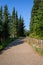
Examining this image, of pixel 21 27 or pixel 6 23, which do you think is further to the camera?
pixel 21 27

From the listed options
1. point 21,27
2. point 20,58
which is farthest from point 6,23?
point 20,58

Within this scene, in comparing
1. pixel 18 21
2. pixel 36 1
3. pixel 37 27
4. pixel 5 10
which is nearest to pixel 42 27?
pixel 37 27

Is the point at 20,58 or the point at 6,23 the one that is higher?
the point at 20,58

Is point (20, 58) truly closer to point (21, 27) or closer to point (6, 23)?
point (6, 23)

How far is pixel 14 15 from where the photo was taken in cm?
9188

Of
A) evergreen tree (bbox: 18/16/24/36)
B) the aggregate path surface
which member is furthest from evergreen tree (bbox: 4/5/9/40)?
the aggregate path surface

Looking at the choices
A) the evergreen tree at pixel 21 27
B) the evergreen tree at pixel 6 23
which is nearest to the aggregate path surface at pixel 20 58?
the evergreen tree at pixel 6 23

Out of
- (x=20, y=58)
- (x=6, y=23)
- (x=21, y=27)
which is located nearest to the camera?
(x=20, y=58)

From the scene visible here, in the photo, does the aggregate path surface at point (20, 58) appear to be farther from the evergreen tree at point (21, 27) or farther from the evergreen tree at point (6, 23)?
the evergreen tree at point (21, 27)

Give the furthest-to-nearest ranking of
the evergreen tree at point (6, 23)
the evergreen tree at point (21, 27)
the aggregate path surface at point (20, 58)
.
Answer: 1. the evergreen tree at point (21, 27)
2. the evergreen tree at point (6, 23)
3. the aggregate path surface at point (20, 58)

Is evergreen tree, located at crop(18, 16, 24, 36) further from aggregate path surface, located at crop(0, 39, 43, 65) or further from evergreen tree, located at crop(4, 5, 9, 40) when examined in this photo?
aggregate path surface, located at crop(0, 39, 43, 65)

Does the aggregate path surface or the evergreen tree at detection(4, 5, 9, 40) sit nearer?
the aggregate path surface

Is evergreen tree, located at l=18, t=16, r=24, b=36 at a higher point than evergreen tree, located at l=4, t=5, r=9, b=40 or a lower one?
lower

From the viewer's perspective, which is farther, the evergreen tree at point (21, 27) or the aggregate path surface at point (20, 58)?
the evergreen tree at point (21, 27)
